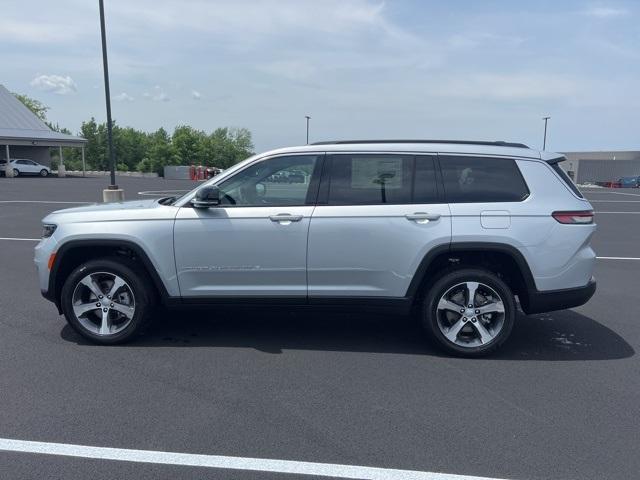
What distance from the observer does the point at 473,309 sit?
497 cm

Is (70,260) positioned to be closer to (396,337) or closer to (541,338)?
(396,337)

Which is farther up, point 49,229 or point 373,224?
point 373,224

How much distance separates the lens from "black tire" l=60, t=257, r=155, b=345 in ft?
16.7

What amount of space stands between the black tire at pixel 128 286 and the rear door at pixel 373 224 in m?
1.50

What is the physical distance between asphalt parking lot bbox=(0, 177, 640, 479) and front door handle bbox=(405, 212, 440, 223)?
1205mm

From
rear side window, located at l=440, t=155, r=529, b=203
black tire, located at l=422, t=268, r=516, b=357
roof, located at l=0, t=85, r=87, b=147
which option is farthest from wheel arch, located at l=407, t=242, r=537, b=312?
roof, located at l=0, t=85, r=87, b=147

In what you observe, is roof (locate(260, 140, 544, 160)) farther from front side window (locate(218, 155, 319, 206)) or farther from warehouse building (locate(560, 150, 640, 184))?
warehouse building (locate(560, 150, 640, 184))

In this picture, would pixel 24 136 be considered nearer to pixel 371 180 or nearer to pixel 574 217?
pixel 371 180

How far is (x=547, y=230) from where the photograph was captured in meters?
4.84

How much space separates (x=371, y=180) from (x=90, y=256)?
2678 millimetres

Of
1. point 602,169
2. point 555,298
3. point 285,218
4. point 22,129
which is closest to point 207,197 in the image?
point 285,218

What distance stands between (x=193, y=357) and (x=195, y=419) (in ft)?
3.92

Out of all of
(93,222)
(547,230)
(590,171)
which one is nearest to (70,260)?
(93,222)

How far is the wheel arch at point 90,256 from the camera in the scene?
5.05m
